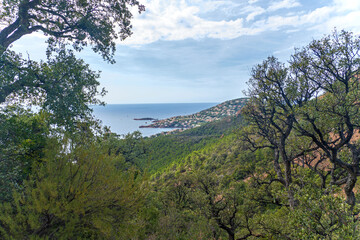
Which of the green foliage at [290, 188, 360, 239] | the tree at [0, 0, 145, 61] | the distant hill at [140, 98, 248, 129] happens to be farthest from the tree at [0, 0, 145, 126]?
the distant hill at [140, 98, 248, 129]

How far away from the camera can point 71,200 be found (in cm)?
601

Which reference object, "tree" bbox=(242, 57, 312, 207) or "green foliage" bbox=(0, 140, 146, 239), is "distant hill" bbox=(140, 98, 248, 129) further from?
"green foliage" bbox=(0, 140, 146, 239)

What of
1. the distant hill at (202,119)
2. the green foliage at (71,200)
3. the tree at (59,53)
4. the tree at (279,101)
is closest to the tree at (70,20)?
the tree at (59,53)

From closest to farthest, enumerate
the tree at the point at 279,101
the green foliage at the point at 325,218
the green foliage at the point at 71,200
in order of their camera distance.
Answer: the green foliage at the point at 325,218
the green foliage at the point at 71,200
the tree at the point at 279,101

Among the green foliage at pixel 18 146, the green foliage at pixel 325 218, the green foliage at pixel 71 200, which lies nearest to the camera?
the green foliage at pixel 325 218

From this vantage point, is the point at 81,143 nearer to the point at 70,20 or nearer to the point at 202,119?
the point at 70,20

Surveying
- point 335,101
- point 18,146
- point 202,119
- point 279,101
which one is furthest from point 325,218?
point 202,119

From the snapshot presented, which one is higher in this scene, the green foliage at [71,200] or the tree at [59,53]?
the tree at [59,53]

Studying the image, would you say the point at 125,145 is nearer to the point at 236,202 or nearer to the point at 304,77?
the point at 236,202

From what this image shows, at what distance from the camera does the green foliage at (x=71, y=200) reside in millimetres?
5359

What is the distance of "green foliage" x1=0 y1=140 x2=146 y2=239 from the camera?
536 centimetres

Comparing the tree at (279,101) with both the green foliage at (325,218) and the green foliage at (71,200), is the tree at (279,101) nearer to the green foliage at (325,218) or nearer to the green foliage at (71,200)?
the green foliage at (325,218)

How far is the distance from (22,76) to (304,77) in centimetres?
1441

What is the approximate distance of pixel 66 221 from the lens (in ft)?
19.0
